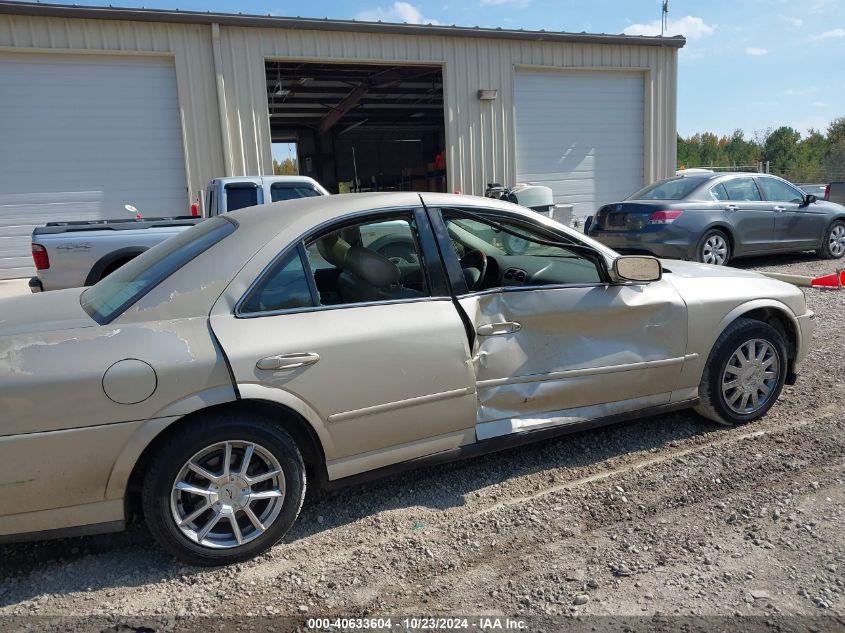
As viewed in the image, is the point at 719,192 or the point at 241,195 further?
the point at 719,192

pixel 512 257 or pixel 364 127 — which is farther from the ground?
pixel 364 127

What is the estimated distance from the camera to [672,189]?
9969mm

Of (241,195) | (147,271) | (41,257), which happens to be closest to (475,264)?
(147,271)

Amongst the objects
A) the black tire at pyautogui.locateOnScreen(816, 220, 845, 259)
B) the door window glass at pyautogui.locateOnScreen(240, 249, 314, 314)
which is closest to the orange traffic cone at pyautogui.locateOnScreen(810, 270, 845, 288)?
the black tire at pyautogui.locateOnScreen(816, 220, 845, 259)

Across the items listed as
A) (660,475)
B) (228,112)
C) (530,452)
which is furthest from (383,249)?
(228,112)

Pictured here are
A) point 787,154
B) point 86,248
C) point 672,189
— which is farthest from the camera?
point 787,154

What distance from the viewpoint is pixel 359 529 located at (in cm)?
313

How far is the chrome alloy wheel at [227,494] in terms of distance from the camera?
→ 2.71m

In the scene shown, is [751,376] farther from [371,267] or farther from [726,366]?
[371,267]

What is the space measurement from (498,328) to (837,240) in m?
10.2

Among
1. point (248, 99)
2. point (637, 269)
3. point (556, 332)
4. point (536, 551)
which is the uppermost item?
point (248, 99)

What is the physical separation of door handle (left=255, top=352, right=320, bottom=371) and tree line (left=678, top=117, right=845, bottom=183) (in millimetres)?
41656

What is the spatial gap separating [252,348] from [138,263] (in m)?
1.07

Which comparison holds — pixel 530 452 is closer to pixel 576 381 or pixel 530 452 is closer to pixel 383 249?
pixel 576 381
